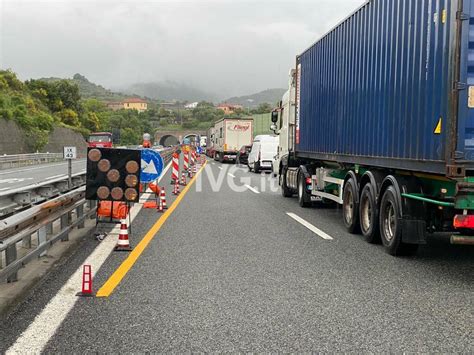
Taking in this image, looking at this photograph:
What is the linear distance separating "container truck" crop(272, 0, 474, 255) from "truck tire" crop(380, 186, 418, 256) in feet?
0.05

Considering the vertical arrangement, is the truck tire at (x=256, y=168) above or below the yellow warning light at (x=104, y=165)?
below

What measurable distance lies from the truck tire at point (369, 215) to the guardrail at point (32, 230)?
14.7 ft

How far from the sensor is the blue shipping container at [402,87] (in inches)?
240

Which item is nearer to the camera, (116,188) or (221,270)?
(221,270)

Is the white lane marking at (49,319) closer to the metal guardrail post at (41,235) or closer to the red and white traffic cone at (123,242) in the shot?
the metal guardrail post at (41,235)

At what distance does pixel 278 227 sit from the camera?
402 inches

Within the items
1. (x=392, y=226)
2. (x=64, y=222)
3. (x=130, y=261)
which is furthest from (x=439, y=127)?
(x=64, y=222)

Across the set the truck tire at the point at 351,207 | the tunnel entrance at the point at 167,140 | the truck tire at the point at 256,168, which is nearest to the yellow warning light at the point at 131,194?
the truck tire at the point at 351,207

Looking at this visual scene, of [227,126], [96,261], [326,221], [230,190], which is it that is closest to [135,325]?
[96,261]

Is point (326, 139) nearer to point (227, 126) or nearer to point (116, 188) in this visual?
point (116, 188)

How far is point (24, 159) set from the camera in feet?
132

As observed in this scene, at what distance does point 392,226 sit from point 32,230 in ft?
15.5

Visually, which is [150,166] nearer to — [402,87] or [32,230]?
[32,230]

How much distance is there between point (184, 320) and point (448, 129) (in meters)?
3.63
